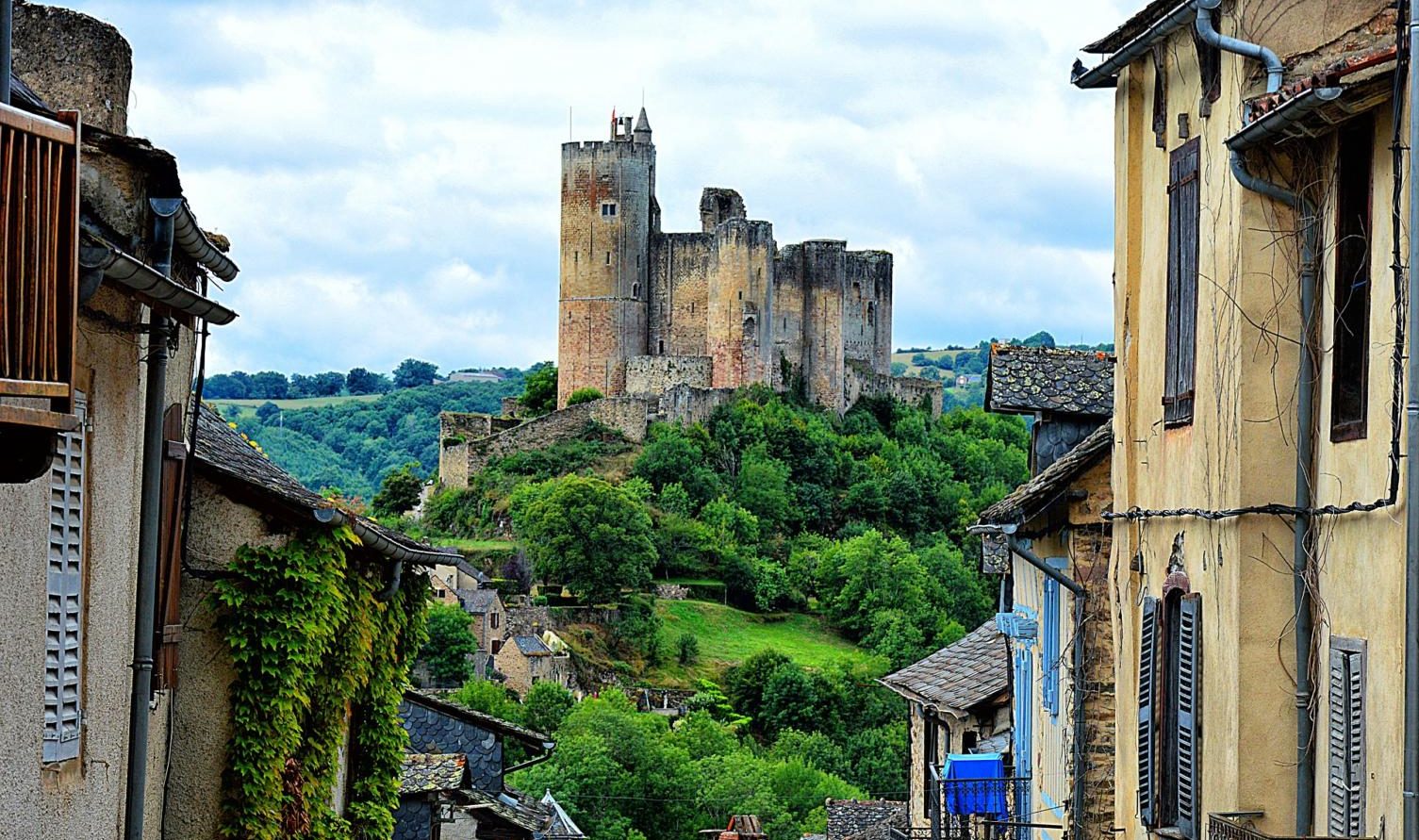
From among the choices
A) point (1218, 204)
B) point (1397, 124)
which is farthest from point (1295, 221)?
point (1397, 124)

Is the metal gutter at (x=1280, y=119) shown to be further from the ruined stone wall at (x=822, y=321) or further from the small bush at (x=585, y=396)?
the ruined stone wall at (x=822, y=321)

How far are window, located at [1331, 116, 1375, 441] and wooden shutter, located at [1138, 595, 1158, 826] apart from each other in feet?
8.62

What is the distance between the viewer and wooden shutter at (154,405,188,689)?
10.4 m

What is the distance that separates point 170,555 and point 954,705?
10.9 meters

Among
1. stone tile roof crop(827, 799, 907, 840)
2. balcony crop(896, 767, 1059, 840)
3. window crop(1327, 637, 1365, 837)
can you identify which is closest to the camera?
window crop(1327, 637, 1365, 837)

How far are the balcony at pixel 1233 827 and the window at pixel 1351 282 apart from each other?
1.83 meters

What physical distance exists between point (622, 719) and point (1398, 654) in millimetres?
54935

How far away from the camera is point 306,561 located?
11.4 meters

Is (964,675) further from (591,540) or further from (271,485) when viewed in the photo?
(591,540)

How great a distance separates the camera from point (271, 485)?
38.2 feet

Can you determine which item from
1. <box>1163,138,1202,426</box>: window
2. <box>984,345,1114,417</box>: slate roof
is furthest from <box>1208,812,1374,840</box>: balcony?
<box>984,345,1114,417</box>: slate roof

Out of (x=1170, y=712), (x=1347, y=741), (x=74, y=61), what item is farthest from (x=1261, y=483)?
(x=74, y=61)

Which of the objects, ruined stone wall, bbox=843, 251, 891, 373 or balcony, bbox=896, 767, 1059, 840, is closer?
balcony, bbox=896, 767, 1059, 840

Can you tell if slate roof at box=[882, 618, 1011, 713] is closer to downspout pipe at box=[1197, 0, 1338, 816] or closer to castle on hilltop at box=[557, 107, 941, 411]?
downspout pipe at box=[1197, 0, 1338, 816]
